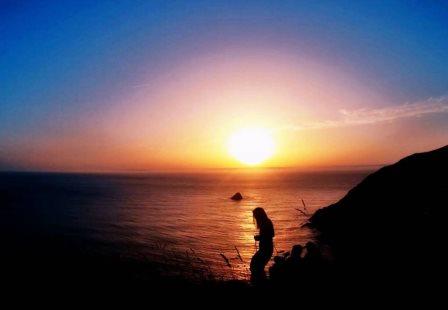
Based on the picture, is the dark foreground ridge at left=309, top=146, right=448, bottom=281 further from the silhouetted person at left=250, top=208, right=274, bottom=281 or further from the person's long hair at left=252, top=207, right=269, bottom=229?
the person's long hair at left=252, top=207, right=269, bottom=229

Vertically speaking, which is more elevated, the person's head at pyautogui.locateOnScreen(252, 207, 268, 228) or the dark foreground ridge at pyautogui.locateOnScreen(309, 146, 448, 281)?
the person's head at pyautogui.locateOnScreen(252, 207, 268, 228)

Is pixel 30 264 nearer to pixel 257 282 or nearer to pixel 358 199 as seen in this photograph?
pixel 257 282

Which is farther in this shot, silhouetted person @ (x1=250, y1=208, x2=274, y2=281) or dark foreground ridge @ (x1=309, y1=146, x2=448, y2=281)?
dark foreground ridge @ (x1=309, y1=146, x2=448, y2=281)

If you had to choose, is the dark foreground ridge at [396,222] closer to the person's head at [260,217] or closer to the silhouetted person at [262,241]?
the silhouetted person at [262,241]

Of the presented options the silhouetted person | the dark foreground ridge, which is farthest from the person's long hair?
the dark foreground ridge

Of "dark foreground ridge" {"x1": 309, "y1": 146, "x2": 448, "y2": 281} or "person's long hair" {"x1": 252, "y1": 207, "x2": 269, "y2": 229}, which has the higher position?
"person's long hair" {"x1": 252, "y1": 207, "x2": 269, "y2": 229}

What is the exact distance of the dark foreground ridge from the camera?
15.6m

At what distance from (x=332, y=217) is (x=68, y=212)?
1813 inches

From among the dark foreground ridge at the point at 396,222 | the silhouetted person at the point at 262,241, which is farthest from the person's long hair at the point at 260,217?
the dark foreground ridge at the point at 396,222

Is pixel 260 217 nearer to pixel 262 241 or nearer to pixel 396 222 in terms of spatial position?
pixel 262 241

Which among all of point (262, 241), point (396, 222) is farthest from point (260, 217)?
point (396, 222)

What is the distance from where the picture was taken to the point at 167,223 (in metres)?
46.7

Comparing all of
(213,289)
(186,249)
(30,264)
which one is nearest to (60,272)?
(30,264)

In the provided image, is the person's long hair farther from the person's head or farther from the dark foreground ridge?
the dark foreground ridge
